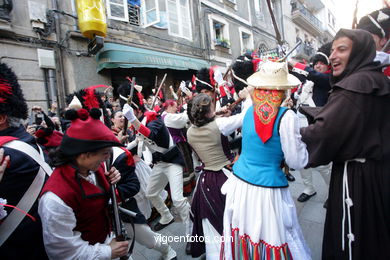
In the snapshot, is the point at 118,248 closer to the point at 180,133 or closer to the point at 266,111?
the point at 266,111

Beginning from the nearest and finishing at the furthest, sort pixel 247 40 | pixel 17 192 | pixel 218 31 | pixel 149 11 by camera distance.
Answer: pixel 17 192 → pixel 149 11 → pixel 218 31 → pixel 247 40

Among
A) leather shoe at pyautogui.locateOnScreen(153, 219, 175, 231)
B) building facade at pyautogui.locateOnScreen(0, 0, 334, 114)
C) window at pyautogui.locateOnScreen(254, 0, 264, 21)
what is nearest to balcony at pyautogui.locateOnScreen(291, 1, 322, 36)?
window at pyautogui.locateOnScreen(254, 0, 264, 21)

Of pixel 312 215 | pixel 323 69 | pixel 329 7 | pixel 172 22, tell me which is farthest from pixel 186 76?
pixel 329 7

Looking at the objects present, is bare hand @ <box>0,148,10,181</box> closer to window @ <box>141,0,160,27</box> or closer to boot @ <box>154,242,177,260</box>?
boot @ <box>154,242,177,260</box>

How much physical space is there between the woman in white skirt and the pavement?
3.28 feet

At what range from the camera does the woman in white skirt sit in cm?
154

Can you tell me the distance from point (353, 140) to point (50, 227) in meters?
2.00

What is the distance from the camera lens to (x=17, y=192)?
138 centimetres

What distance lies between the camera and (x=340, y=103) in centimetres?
141

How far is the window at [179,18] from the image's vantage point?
425 inches

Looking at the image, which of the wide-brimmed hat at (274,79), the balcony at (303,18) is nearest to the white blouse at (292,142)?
the wide-brimmed hat at (274,79)

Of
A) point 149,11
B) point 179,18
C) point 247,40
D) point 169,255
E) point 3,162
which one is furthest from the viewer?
point 247,40

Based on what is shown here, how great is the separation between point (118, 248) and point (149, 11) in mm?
10248

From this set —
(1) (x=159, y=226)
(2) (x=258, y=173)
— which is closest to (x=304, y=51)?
(1) (x=159, y=226)
